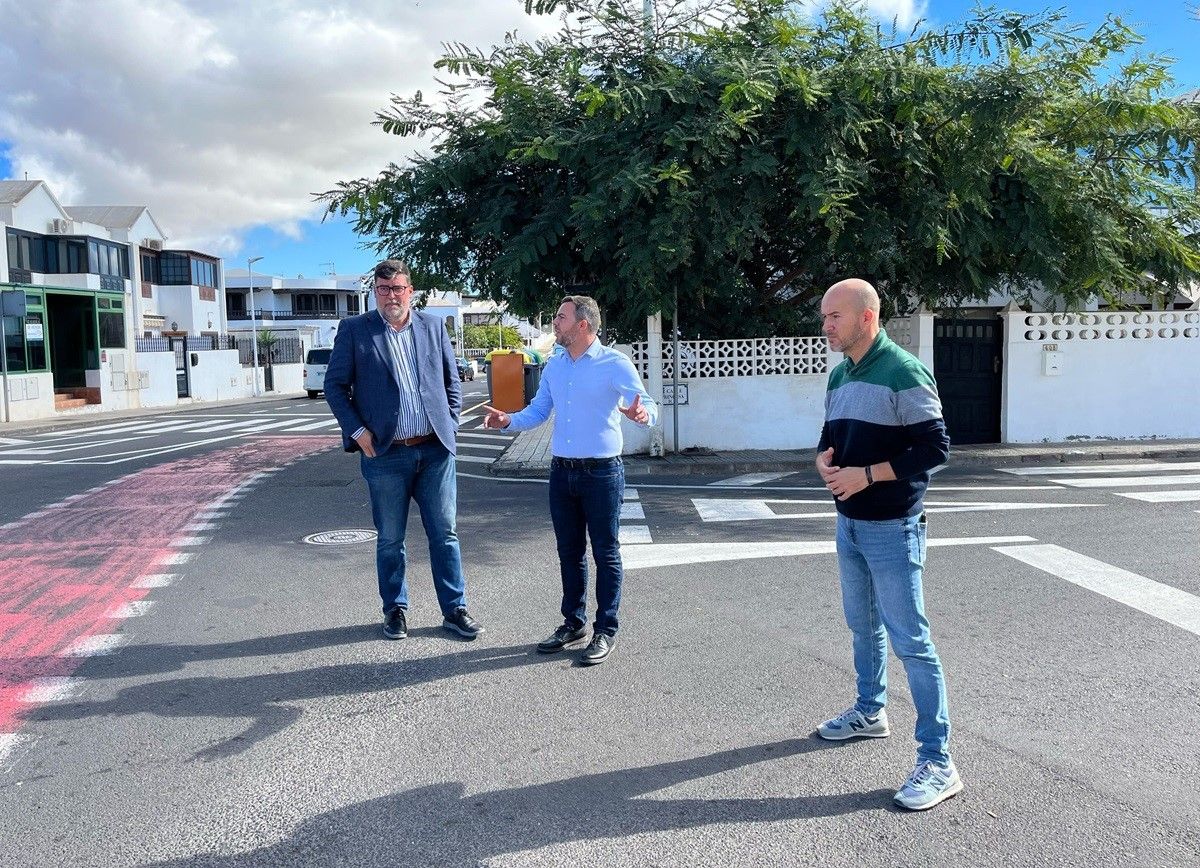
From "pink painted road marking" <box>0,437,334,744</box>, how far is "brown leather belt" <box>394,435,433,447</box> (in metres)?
1.99

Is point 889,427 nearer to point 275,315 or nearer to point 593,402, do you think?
point 593,402

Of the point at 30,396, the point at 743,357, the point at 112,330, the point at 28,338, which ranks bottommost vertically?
the point at 30,396

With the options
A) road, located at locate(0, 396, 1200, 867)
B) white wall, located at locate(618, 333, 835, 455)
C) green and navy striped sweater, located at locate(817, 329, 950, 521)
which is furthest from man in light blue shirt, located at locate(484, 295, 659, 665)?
white wall, located at locate(618, 333, 835, 455)

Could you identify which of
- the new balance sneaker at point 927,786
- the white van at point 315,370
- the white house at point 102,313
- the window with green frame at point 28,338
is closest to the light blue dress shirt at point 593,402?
the new balance sneaker at point 927,786

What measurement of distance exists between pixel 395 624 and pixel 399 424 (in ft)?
3.69

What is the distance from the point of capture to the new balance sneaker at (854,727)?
396cm

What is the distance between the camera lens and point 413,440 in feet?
17.9

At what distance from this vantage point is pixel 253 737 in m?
4.10

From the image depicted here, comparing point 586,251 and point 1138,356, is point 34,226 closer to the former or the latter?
point 586,251

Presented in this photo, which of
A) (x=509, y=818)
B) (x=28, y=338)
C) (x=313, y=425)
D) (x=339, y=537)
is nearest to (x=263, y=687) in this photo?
(x=509, y=818)

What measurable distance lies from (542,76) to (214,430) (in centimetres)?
1180

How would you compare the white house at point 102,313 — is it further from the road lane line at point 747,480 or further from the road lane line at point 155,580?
the road lane line at point 155,580

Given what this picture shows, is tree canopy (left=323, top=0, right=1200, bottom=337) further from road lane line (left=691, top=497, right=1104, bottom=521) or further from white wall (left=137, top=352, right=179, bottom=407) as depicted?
white wall (left=137, top=352, right=179, bottom=407)

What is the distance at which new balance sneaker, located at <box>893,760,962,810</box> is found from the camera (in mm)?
3379
